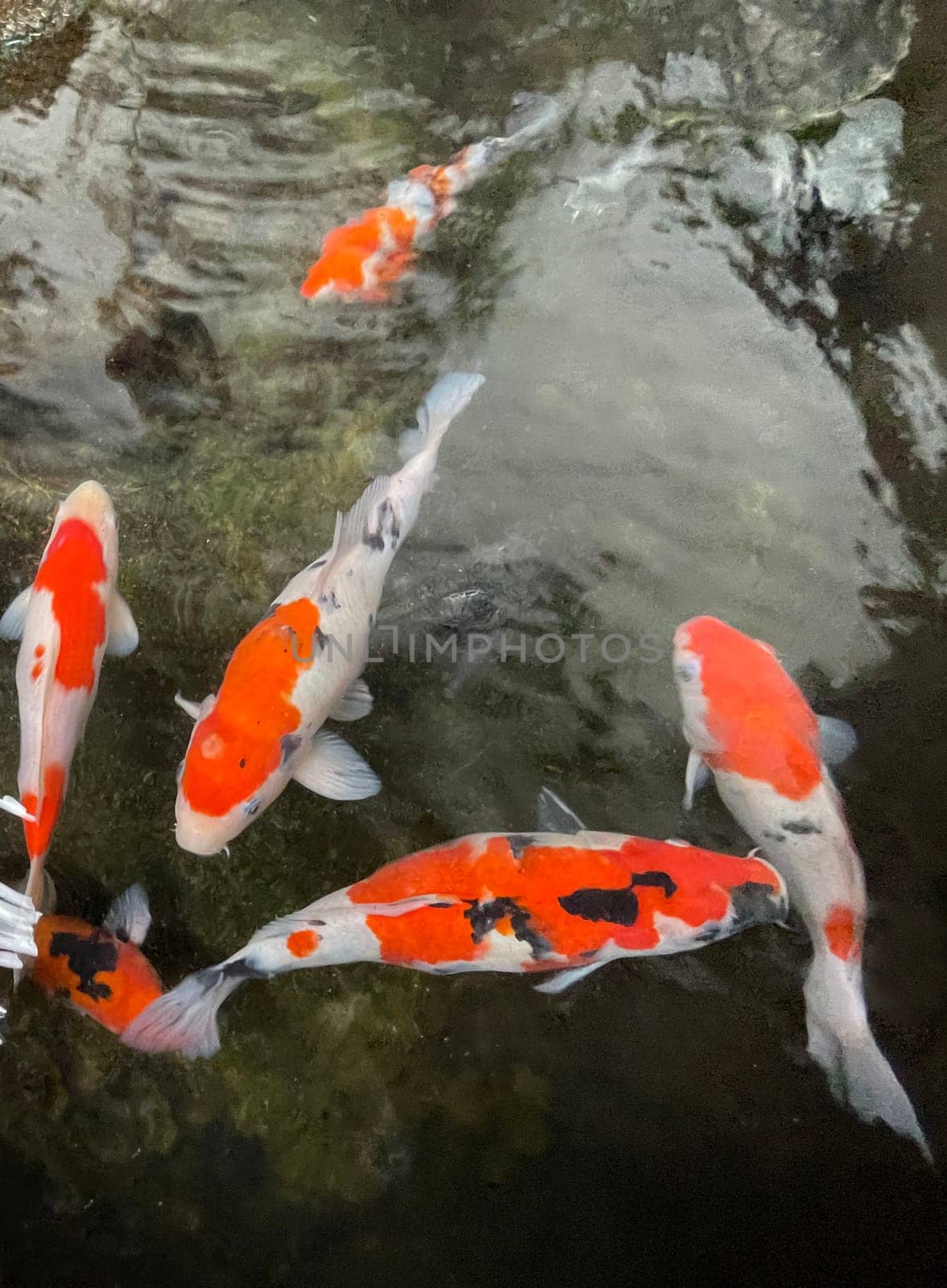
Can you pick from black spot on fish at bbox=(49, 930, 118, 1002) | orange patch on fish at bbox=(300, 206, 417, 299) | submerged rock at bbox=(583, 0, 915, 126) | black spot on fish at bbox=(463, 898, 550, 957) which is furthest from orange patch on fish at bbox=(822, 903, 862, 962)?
submerged rock at bbox=(583, 0, 915, 126)

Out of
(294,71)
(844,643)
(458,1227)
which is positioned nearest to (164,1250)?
(458,1227)

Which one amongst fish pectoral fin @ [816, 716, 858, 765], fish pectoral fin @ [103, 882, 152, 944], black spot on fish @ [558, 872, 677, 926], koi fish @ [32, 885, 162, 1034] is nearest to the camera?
black spot on fish @ [558, 872, 677, 926]

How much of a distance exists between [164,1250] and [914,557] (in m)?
3.37

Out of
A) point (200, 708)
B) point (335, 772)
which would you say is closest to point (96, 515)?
point (200, 708)

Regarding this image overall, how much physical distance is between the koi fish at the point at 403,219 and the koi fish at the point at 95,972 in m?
2.39

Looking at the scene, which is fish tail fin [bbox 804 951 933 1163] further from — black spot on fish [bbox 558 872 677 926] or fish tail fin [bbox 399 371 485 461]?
fish tail fin [bbox 399 371 485 461]

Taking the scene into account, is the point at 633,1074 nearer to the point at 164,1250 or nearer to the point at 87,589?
the point at 164,1250

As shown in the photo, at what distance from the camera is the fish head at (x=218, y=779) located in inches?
87.4

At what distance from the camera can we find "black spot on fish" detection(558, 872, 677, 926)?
222 cm

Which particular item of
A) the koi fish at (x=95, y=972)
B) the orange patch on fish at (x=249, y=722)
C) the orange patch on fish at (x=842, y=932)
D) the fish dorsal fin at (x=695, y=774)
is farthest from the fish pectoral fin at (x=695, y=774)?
the koi fish at (x=95, y=972)

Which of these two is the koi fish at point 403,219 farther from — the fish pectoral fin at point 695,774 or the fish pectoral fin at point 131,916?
the fish pectoral fin at point 131,916

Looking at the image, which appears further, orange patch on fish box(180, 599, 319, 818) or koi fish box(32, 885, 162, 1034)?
koi fish box(32, 885, 162, 1034)

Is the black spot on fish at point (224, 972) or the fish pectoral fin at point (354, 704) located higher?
the fish pectoral fin at point (354, 704)

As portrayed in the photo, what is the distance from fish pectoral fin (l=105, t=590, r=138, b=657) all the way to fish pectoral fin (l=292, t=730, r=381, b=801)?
0.79 meters
